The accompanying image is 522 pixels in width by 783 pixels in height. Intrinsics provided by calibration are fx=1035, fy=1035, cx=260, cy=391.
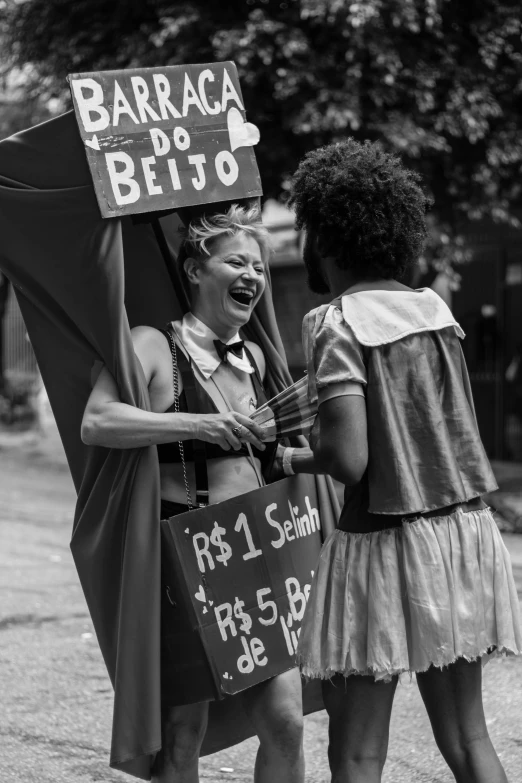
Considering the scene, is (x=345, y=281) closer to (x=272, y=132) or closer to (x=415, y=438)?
(x=415, y=438)

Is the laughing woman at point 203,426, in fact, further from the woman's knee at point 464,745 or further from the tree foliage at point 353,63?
the tree foliage at point 353,63

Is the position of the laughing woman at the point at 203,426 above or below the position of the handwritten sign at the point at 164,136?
below

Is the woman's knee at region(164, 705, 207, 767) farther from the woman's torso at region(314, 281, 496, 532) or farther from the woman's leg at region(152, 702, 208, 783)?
the woman's torso at region(314, 281, 496, 532)

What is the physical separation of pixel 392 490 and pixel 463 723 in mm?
581

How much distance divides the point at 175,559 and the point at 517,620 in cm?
88

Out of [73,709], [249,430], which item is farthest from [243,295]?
[73,709]

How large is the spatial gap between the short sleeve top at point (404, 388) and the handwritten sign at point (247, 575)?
56cm

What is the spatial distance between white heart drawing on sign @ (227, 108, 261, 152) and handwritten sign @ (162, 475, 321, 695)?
993 millimetres

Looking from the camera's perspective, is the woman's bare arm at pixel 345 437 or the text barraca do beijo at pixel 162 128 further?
the text barraca do beijo at pixel 162 128

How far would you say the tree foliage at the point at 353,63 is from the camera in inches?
335

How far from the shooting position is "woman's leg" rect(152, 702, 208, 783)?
283 centimetres

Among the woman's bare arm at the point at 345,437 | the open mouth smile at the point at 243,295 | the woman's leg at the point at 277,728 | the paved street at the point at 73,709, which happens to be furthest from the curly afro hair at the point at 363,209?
the paved street at the point at 73,709

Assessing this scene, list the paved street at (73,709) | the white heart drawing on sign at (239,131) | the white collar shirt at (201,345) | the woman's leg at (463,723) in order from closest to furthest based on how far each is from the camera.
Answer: the woman's leg at (463,723) → the white collar shirt at (201,345) → the white heart drawing on sign at (239,131) → the paved street at (73,709)

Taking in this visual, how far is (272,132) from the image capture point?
9.30 m
